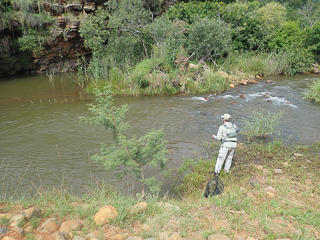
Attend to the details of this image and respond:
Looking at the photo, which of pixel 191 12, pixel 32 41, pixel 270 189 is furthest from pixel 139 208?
pixel 191 12

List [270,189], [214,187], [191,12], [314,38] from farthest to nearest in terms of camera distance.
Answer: [314,38]
[191,12]
[214,187]
[270,189]

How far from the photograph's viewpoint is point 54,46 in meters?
15.4

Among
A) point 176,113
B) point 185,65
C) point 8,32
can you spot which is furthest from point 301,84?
point 8,32

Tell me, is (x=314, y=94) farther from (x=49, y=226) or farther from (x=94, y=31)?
(x=49, y=226)

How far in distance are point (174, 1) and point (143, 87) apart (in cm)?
1244

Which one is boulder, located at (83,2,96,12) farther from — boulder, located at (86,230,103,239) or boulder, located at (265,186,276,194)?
boulder, located at (86,230,103,239)

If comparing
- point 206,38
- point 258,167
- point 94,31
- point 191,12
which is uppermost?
point 191,12

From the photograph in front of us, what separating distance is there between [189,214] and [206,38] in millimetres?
10726

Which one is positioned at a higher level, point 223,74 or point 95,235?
point 95,235

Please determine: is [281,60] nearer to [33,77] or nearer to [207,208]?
[207,208]

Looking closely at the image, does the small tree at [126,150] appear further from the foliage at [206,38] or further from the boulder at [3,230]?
the foliage at [206,38]

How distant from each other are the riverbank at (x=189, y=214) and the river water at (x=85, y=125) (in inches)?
37.4

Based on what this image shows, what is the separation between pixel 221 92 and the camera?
1116 centimetres

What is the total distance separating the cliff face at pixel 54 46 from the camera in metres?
14.0
